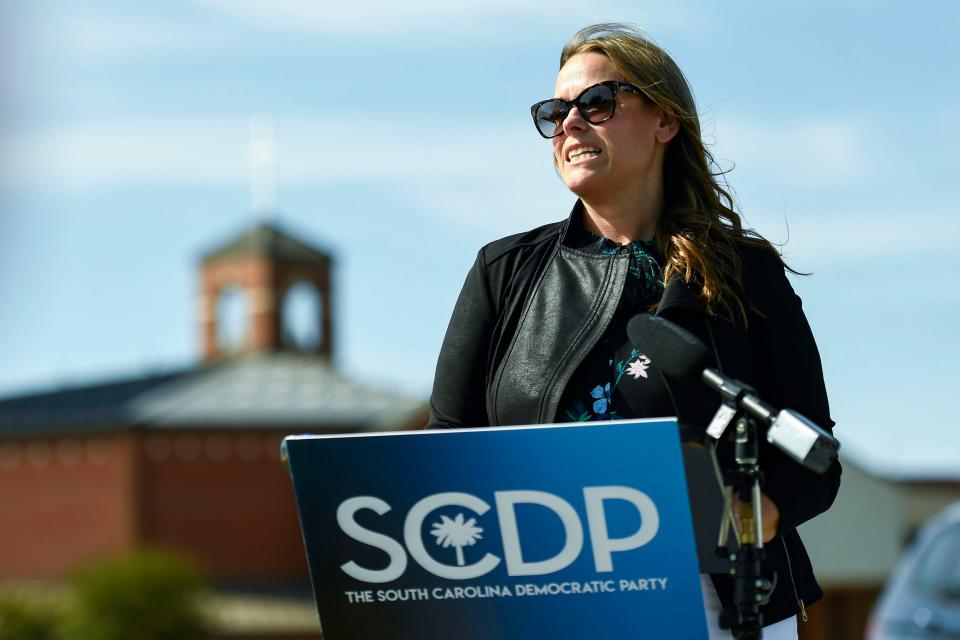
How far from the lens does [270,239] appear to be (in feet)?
191

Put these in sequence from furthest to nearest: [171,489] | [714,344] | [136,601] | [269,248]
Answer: [269,248] → [171,489] → [136,601] → [714,344]

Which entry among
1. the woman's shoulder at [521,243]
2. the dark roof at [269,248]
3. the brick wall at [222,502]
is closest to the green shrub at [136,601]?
the brick wall at [222,502]

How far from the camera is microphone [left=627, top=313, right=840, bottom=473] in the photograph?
2.63 meters

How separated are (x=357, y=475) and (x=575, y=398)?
1.64ft

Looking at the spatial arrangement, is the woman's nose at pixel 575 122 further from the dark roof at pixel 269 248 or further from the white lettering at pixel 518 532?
the dark roof at pixel 269 248

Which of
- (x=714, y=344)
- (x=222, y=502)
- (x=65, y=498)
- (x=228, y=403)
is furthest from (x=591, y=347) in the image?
(x=228, y=403)

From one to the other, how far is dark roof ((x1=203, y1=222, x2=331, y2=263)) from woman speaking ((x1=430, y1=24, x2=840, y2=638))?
54.5 meters

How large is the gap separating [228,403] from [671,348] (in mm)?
46499

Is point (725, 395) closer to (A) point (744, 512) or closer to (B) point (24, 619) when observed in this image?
(A) point (744, 512)

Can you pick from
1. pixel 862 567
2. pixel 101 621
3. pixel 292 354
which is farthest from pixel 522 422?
pixel 292 354

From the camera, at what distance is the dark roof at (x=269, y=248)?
190 feet

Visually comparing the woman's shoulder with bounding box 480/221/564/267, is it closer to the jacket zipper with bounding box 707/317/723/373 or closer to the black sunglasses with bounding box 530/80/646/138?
the black sunglasses with bounding box 530/80/646/138

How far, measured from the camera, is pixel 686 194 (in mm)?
3412

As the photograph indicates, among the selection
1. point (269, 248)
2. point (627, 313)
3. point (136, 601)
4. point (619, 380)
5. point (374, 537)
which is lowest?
point (136, 601)
